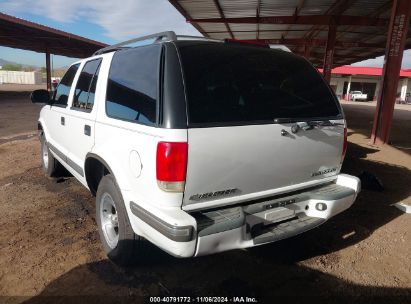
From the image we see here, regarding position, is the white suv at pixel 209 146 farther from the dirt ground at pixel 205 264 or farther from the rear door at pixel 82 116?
the dirt ground at pixel 205 264

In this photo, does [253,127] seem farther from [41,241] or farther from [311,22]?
[311,22]

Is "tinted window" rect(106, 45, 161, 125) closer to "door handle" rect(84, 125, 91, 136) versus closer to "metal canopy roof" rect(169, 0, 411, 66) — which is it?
"door handle" rect(84, 125, 91, 136)

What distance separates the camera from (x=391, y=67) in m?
10.1

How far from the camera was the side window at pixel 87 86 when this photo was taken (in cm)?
359

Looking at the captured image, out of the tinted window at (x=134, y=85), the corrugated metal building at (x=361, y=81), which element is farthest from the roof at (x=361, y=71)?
the tinted window at (x=134, y=85)

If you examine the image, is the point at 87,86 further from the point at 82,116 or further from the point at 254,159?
the point at 254,159

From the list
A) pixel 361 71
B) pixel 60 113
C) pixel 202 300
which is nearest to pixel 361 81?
pixel 361 71

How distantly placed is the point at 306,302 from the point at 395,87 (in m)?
9.24

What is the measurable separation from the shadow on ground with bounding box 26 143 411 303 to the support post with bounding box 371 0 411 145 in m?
7.66

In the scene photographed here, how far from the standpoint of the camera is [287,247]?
3604 millimetres

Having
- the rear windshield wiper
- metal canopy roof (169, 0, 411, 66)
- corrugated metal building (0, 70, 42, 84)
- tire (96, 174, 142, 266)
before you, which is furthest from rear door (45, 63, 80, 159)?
corrugated metal building (0, 70, 42, 84)

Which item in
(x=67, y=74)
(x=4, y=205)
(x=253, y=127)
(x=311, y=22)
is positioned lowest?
(x=4, y=205)

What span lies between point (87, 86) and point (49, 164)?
94.1 inches

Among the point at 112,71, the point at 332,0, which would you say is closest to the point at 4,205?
the point at 112,71
